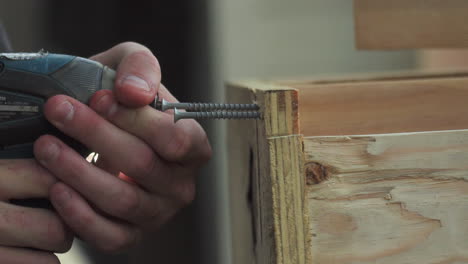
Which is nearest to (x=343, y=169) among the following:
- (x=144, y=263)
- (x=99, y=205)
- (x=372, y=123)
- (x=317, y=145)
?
(x=317, y=145)

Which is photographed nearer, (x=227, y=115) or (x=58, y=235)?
(x=227, y=115)

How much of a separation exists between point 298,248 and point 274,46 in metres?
2.31

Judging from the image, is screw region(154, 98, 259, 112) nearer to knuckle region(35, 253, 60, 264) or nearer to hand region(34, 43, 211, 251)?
hand region(34, 43, 211, 251)

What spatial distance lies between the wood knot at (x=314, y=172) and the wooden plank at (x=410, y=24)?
366 mm

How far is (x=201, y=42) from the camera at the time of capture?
2.46m

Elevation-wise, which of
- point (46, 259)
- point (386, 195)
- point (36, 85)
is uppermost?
point (36, 85)

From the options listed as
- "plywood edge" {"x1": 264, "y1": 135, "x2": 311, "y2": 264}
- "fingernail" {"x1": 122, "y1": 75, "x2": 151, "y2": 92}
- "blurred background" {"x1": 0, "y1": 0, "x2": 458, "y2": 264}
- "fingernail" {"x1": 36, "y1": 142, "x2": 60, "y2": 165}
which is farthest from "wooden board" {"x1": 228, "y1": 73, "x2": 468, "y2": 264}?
"blurred background" {"x1": 0, "y1": 0, "x2": 458, "y2": 264}

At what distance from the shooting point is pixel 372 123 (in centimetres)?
74

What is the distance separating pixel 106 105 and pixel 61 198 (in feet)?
0.44

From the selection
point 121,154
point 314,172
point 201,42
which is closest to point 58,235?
point 121,154

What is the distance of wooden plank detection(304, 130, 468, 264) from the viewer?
53 centimetres

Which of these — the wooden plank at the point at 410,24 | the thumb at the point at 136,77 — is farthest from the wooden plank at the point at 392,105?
the thumb at the point at 136,77

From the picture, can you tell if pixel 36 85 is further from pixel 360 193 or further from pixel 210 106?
pixel 360 193

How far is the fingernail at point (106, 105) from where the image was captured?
2.34ft
